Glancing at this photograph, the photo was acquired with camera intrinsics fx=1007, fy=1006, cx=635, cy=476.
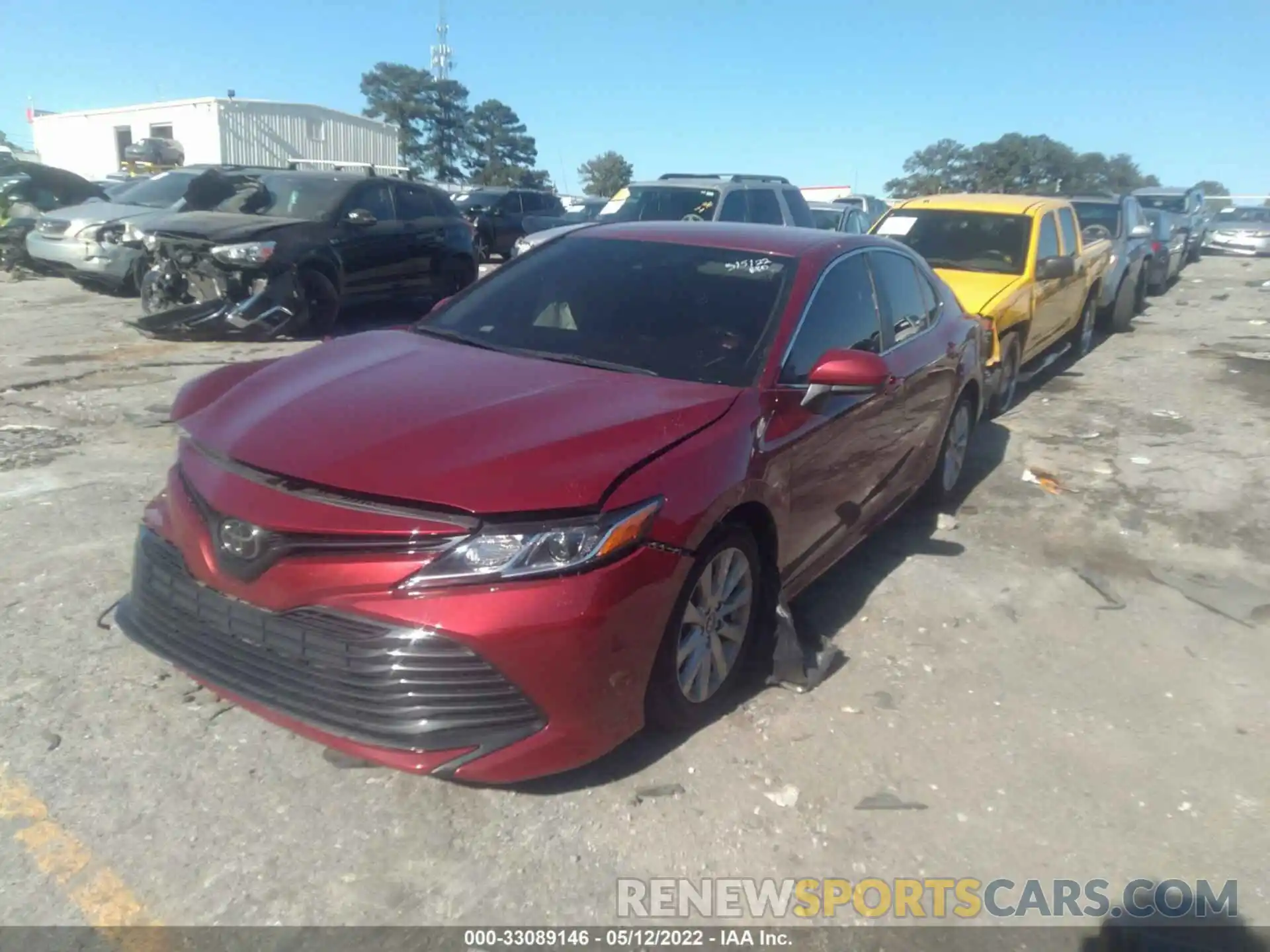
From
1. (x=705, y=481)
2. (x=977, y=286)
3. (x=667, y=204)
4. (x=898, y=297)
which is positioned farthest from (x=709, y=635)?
(x=667, y=204)

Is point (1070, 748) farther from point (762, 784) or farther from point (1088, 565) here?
point (1088, 565)

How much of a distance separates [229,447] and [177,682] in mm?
995

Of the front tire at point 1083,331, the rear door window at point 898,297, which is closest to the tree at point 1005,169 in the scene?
the front tire at point 1083,331

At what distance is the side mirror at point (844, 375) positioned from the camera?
3.66m

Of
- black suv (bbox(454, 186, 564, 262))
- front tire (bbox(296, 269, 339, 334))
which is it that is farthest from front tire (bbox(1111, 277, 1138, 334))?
black suv (bbox(454, 186, 564, 262))

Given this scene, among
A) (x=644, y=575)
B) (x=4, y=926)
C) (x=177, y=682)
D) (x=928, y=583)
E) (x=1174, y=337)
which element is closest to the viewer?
(x=4, y=926)

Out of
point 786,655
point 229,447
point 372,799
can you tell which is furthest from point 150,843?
point 786,655

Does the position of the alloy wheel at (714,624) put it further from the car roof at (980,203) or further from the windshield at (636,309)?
the car roof at (980,203)

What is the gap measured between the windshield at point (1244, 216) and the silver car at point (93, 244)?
27.8 metres

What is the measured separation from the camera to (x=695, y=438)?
3.19 metres

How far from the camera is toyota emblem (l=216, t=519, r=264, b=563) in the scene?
277cm

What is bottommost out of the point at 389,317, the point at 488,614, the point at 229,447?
the point at 389,317

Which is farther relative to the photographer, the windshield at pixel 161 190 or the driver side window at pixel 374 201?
the windshield at pixel 161 190

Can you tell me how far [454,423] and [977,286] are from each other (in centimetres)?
618
